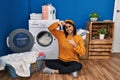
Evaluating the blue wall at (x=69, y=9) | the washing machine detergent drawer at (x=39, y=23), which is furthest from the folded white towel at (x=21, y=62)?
the blue wall at (x=69, y=9)

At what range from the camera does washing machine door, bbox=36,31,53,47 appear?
10.8 ft

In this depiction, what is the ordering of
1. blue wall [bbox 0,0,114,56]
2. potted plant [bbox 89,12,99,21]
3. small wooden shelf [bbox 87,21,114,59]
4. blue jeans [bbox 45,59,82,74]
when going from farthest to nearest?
blue wall [bbox 0,0,114,56] → potted plant [bbox 89,12,99,21] → small wooden shelf [bbox 87,21,114,59] → blue jeans [bbox 45,59,82,74]

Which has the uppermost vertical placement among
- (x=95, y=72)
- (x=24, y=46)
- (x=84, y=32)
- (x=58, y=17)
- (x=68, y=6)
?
(x=68, y=6)

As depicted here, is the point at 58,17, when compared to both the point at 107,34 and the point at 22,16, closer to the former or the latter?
the point at 22,16

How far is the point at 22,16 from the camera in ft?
12.4

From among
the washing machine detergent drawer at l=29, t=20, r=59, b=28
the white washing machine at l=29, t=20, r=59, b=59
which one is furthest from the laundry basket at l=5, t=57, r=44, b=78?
the washing machine detergent drawer at l=29, t=20, r=59, b=28

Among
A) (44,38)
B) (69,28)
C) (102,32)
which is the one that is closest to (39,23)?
(44,38)

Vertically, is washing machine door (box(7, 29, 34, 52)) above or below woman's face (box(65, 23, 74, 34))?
below

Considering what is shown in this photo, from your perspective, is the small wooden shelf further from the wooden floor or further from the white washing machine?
the white washing machine

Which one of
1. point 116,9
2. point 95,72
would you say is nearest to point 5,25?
point 95,72

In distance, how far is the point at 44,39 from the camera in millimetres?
3346

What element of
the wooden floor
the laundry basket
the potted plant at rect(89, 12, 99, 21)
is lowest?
the wooden floor

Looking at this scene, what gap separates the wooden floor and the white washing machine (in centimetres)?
63

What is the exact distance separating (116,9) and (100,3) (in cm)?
38
